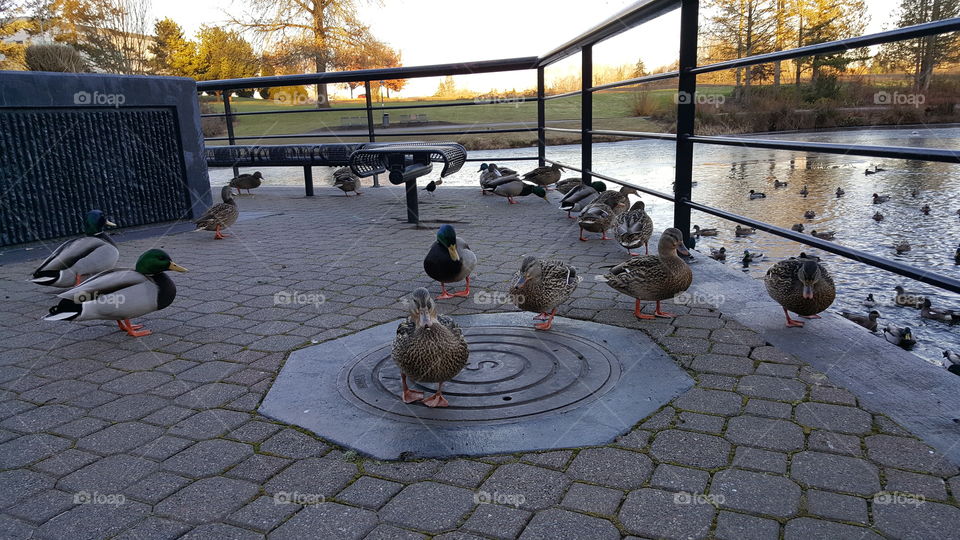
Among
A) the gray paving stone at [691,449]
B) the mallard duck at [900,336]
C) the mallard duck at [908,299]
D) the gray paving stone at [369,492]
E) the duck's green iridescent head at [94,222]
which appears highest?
the duck's green iridescent head at [94,222]

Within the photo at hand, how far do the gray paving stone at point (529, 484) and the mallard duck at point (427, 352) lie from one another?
2.13 ft

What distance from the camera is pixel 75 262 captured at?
518cm

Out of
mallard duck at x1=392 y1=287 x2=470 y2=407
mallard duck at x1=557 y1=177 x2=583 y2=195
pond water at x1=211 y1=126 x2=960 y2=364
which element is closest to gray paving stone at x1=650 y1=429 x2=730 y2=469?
mallard duck at x1=392 y1=287 x2=470 y2=407

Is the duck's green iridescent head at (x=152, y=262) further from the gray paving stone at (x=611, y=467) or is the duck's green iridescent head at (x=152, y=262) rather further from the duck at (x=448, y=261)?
the gray paving stone at (x=611, y=467)

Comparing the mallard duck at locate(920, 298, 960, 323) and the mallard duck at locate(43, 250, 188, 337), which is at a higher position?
the mallard duck at locate(43, 250, 188, 337)

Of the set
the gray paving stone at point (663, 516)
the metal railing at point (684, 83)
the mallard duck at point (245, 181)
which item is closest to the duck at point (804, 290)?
the metal railing at point (684, 83)

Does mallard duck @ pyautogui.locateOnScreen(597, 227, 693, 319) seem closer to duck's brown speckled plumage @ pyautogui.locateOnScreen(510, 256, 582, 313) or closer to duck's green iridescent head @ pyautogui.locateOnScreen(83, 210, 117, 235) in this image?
duck's brown speckled plumage @ pyautogui.locateOnScreen(510, 256, 582, 313)

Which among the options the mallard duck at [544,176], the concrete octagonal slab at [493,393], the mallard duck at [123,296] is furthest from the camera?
the mallard duck at [544,176]

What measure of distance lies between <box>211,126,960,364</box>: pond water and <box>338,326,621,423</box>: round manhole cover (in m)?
2.15

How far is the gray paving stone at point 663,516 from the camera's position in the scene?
203 centimetres

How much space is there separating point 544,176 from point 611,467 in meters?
8.00

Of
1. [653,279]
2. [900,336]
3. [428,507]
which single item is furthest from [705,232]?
[428,507]

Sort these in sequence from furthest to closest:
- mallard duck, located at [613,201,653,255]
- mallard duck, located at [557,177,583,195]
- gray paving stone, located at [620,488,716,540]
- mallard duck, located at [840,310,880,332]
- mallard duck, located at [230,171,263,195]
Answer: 1. mallard duck, located at [230,171,263,195]
2. mallard duck, located at [557,177,583,195]
3. mallard duck, located at [613,201,653,255]
4. mallard duck, located at [840,310,880,332]
5. gray paving stone, located at [620,488,716,540]

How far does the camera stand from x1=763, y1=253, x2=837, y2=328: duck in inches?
144
